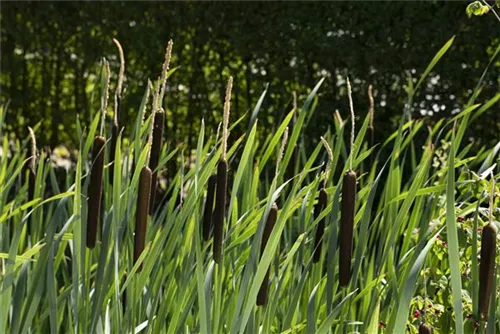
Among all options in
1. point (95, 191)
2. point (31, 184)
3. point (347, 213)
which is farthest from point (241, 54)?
point (347, 213)

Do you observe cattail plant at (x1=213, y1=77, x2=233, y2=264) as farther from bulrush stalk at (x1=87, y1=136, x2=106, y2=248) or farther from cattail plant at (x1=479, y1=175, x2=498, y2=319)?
cattail plant at (x1=479, y1=175, x2=498, y2=319)

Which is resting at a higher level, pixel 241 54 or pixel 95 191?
pixel 241 54

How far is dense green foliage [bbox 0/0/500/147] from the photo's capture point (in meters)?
5.69

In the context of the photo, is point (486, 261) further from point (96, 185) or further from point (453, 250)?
point (96, 185)

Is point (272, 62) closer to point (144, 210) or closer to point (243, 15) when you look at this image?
point (243, 15)

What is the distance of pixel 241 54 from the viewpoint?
6113 millimetres

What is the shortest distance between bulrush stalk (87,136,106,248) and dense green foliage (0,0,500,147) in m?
3.89

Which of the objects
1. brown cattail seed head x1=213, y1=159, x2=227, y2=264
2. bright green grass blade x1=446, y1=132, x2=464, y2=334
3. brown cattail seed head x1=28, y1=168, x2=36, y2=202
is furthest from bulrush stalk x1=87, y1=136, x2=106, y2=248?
brown cattail seed head x1=28, y1=168, x2=36, y2=202

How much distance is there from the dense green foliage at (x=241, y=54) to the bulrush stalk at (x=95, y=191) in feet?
12.8

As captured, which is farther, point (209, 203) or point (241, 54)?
point (241, 54)

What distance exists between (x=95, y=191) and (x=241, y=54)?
14.0 ft

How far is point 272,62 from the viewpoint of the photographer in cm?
609

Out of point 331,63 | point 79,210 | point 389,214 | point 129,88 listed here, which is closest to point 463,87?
point 331,63

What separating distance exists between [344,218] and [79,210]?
0.58 metres
